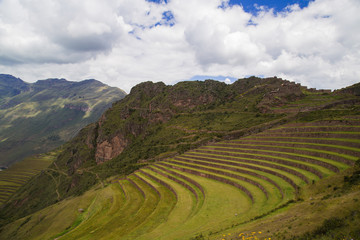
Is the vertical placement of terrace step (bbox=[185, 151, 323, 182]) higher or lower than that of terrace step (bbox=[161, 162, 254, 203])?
higher

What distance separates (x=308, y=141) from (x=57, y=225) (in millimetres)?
44279

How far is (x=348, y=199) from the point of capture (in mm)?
12469

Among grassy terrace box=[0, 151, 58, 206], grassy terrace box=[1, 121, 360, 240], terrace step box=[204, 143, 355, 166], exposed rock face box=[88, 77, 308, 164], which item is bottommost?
grassy terrace box=[0, 151, 58, 206]

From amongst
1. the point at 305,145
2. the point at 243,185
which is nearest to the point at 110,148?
the point at 243,185

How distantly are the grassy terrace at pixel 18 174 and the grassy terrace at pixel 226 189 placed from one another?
336ft

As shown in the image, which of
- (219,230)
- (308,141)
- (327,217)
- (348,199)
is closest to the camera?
(327,217)

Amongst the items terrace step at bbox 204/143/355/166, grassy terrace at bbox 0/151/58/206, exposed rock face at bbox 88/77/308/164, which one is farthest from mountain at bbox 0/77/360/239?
grassy terrace at bbox 0/151/58/206

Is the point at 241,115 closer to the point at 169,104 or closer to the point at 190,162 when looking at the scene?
the point at 190,162

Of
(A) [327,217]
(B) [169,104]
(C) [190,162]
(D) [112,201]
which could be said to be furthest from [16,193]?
(A) [327,217]

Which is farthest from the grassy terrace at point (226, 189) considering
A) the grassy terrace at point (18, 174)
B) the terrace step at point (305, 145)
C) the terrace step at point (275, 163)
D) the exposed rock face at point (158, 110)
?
the grassy terrace at point (18, 174)

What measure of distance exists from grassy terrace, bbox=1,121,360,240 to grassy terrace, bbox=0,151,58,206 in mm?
102381

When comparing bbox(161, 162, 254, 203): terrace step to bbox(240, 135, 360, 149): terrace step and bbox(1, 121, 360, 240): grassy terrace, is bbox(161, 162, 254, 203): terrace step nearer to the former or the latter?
bbox(1, 121, 360, 240): grassy terrace

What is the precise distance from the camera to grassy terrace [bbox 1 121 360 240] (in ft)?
62.4

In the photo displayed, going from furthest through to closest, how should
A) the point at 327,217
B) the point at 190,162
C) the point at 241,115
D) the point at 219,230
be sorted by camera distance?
the point at 241,115 → the point at 190,162 → the point at 219,230 → the point at 327,217
